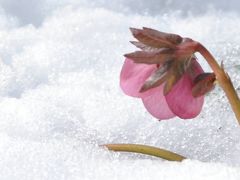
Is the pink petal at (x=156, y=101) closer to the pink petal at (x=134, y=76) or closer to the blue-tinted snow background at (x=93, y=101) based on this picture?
the pink petal at (x=134, y=76)

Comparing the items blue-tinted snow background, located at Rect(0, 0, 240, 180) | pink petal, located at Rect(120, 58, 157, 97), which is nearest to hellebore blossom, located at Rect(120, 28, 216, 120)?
pink petal, located at Rect(120, 58, 157, 97)

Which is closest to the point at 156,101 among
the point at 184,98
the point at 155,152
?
the point at 184,98

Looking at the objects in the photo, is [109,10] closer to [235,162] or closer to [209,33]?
[209,33]

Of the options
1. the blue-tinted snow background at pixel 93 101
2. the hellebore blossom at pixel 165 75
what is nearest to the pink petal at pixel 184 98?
the hellebore blossom at pixel 165 75

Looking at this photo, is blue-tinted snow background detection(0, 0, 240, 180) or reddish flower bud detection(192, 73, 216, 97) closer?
reddish flower bud detection(192, 73, 216, 97)

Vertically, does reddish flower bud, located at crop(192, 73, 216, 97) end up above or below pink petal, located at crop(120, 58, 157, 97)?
above

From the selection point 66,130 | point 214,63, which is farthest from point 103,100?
point 214,63

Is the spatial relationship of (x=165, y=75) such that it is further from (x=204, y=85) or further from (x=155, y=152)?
(x=155, y=152)

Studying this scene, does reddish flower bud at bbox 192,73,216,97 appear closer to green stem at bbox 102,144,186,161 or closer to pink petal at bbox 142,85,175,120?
pink petal at bbox 142,85,175,120
